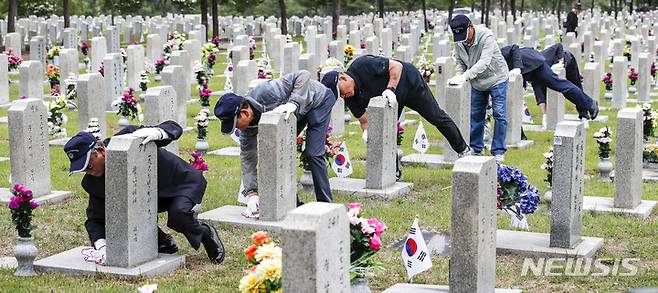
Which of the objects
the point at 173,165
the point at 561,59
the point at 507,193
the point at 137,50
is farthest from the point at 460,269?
the point at 137,50

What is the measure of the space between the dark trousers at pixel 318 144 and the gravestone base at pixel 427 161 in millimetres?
3767

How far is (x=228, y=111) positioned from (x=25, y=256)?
205cm

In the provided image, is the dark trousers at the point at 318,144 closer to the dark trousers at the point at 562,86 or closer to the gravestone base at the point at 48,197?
the gravestone base at the point at 48,197

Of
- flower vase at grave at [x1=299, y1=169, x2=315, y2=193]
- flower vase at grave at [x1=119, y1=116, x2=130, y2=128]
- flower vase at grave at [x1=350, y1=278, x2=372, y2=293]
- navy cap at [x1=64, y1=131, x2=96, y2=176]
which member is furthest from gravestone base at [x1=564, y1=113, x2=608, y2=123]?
flower vase at grave at [x1=350, y1=278, x2=372, y2=293]

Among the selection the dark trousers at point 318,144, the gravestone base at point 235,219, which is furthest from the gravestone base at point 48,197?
the dark trousers at point 318,144

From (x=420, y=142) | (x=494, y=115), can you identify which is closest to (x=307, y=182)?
(x=420, y=142)

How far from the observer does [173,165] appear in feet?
29.8

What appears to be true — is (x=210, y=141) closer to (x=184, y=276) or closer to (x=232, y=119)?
(x=232, y=119)

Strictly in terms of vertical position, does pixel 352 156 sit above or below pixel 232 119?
below

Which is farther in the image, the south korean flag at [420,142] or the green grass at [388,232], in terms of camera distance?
the south korean flag at [420,142]

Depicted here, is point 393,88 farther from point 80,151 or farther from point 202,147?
point 80,151

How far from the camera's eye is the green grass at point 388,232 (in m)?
8.45

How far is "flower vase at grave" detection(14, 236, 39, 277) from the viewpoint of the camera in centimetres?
866

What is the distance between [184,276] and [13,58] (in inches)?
655
